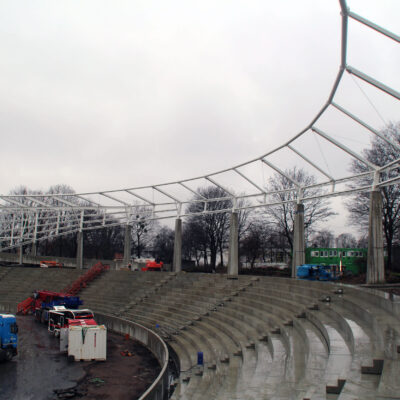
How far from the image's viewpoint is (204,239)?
55188mm

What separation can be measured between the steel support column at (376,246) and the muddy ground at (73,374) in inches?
395

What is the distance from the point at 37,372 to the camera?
1584 centimetres

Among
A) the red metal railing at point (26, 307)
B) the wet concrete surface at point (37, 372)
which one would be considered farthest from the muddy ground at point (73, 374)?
the red metal railing at point (26, 307)

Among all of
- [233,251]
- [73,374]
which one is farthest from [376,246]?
[73,374]

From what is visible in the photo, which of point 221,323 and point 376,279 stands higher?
point 376,279

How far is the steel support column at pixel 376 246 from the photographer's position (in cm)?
1838

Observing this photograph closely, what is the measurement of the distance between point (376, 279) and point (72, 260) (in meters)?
41.5

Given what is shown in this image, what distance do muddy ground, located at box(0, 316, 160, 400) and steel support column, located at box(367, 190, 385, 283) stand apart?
10.0 meters

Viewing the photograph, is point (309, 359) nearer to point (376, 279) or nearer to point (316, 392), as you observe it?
point (316, 392)

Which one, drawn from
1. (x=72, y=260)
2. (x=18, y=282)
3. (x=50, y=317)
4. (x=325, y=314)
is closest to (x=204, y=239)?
(x=72, y=260)

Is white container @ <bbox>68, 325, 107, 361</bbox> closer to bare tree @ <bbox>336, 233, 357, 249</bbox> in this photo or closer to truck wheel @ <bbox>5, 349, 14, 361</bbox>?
truck wheel @ <bbox>5, 349, 14, 361</bbox>

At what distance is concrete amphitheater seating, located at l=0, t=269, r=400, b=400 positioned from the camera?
7910 mm

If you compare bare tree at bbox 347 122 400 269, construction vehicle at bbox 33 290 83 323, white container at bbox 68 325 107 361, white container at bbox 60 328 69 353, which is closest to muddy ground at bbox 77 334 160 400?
white container at bbox 68 325 107 361

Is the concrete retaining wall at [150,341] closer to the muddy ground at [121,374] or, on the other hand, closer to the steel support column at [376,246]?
the muddy ground at [121,374]
